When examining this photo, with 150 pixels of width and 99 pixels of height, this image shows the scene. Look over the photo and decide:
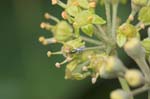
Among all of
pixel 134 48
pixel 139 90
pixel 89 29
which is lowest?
pixel 139 90

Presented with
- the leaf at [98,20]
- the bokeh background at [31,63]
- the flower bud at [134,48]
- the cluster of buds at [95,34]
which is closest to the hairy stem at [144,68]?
the flower bud at [134,48]

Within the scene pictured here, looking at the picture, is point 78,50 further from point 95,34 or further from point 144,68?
point 144,68

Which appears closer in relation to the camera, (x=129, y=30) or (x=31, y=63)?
(x=129, y=30)

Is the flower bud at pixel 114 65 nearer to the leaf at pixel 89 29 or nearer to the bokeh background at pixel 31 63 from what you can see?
the leaf at pixel 89 29

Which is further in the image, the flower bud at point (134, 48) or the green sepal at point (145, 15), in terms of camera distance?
the green sepal at point (145, 15)

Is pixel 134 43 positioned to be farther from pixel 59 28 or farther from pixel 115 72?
pixel 59 28

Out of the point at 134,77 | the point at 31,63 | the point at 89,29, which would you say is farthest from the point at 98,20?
the point at 31,63

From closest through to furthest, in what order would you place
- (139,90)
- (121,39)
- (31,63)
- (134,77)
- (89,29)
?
(134,77), (139,90), (121,39), (89,29), (31,63)

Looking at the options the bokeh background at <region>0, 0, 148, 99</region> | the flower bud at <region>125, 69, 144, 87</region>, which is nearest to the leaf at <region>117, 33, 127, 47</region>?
the flower bud at <region>125, 69, 144, 87</region>
